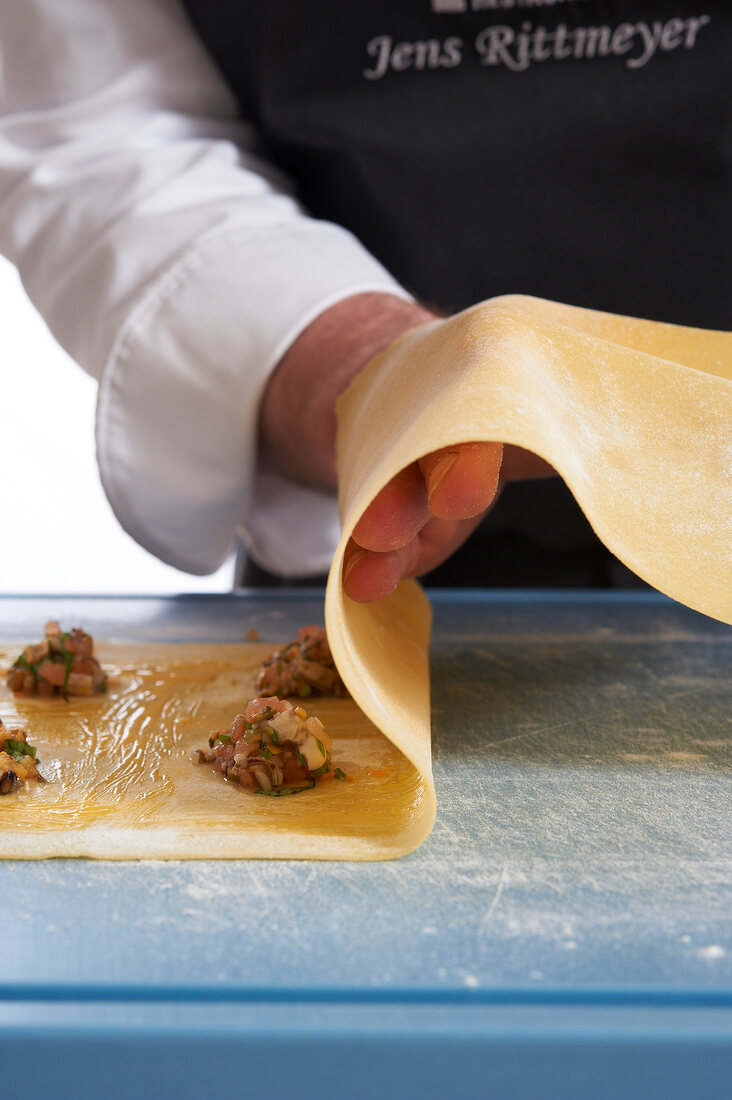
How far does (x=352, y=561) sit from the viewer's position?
0.83m

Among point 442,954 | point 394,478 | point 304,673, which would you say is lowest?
point 304,673

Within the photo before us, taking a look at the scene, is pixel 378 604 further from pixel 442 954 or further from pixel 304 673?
pixel 442 954

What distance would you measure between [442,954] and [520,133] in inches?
47.7

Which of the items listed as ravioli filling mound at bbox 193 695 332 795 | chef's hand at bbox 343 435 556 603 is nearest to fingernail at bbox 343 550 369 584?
chef's hand at bbox 343 435 556 603

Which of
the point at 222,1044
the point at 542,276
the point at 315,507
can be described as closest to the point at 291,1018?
the point at 222,1044

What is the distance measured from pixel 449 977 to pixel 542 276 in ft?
3.88

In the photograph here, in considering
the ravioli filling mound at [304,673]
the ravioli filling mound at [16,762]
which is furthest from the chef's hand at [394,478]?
the ravioli filling mound at [16,762]

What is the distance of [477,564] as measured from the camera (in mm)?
1700

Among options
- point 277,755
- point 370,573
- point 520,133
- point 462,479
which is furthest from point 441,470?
point 520,133

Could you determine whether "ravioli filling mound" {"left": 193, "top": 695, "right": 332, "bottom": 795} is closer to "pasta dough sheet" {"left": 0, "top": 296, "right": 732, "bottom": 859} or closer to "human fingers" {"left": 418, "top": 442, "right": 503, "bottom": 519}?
"pasta dough sheet" {"left": 0, "top": 296, "right": 732, "bottom": 859}

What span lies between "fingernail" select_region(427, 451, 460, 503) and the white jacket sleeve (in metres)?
0.61

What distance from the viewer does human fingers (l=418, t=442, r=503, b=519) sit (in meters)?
0.74

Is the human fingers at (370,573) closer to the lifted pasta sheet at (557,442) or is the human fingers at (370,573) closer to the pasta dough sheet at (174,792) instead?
the lifted pasta sheet at (557,442)

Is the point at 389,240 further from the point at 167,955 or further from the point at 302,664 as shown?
the point at 167,955
